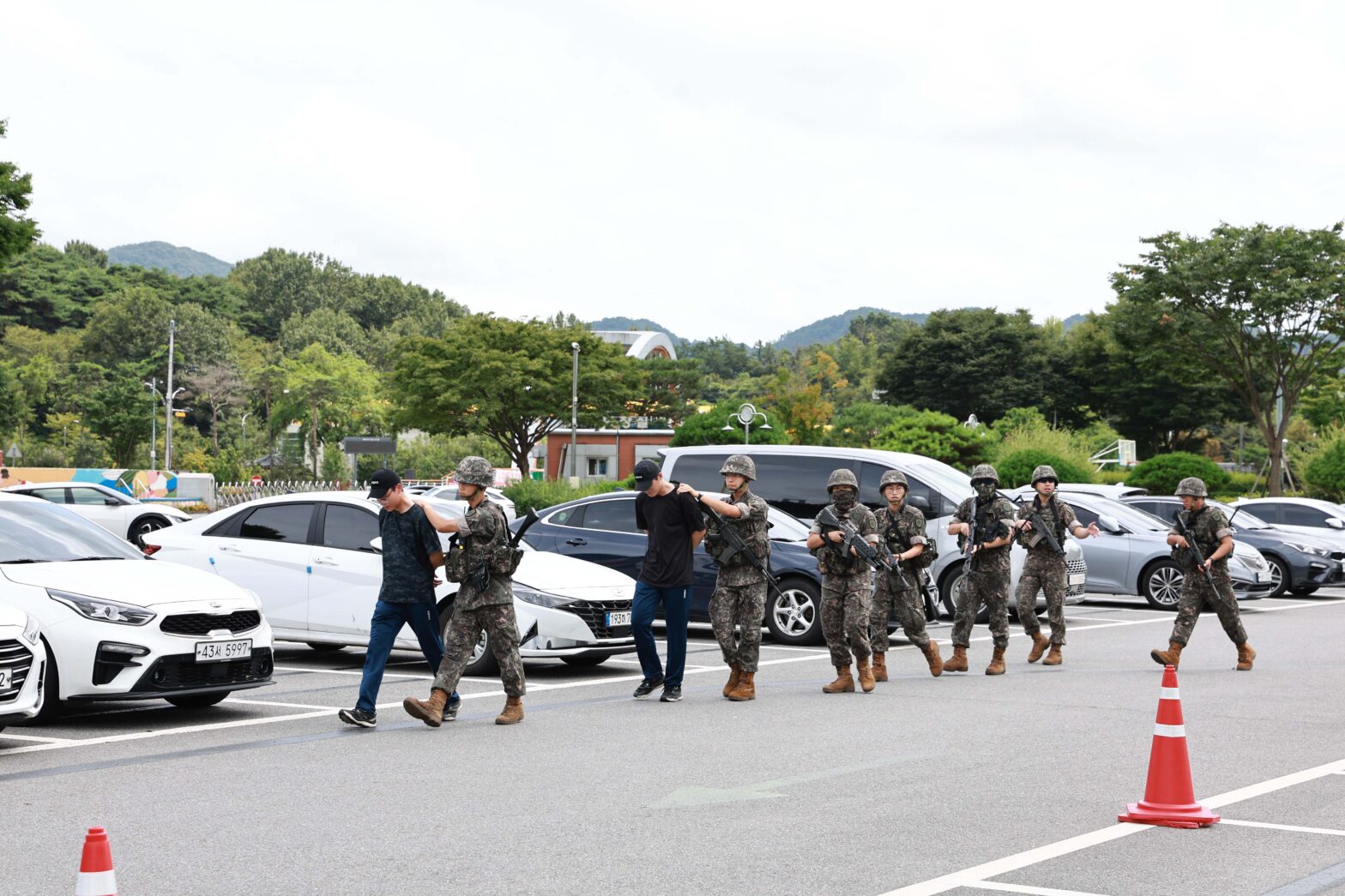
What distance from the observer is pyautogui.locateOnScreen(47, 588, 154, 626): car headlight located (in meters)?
9.44

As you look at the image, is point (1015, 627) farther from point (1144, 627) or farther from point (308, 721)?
point (308, 721)

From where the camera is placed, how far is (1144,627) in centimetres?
1894

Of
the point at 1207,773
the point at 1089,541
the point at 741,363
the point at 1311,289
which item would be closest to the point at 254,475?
the point at 1311,289

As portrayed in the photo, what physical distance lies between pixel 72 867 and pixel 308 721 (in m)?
4.11

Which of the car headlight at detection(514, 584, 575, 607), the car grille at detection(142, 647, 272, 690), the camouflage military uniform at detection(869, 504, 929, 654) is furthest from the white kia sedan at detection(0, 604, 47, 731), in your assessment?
the camouflage military uniform at detection(869, 504, 929, 654)

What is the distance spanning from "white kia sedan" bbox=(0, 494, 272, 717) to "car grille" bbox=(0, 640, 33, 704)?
45 centimetres

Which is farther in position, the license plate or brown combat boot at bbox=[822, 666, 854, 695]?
brown combat boot at bbox=[822, 666, 854, 695]

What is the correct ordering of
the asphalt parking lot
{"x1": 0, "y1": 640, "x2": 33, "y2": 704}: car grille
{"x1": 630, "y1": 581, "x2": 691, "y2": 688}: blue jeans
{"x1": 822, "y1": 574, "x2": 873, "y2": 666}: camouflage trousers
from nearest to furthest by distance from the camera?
1. the asphalt parking lot
2. {"x1": 0, "y1": 640, "x2": 33, "y2": 704}: car grille
3. {"x1": 630, "y1": 581, "x2": 691, "y2": 688}: blue jeans
4. {"x1": 822, "y1": 574, "x2": 873, "y2": 666}: camouflage trousers

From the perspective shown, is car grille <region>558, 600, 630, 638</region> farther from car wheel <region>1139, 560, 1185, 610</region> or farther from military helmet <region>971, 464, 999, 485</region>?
car wheel <region>1139, 560, 1185, 610</region>

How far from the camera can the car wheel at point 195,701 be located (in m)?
10.6

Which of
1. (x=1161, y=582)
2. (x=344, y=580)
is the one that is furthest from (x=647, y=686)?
(x=1161, y=582)

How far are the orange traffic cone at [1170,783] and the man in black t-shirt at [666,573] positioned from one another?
4621mm

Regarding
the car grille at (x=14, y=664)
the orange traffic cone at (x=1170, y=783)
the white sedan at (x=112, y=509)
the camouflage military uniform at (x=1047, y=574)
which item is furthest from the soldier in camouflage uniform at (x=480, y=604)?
the white sedan at (x=112, y=509)

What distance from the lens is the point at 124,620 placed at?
948 centimetres
